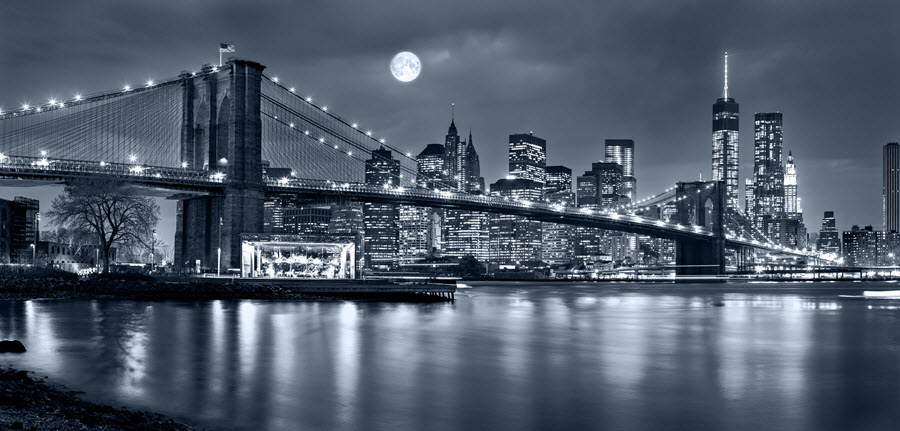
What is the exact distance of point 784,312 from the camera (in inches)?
1984

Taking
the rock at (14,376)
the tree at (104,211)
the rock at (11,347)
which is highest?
the tree at (104,211)

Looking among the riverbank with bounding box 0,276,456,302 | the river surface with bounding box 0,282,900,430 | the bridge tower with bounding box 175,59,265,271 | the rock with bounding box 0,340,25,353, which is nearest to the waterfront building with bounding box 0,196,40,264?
the bridge tower with bounding box 175,59,265,271

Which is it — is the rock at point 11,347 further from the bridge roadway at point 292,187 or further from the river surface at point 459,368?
the bridge roadway at point 292,187

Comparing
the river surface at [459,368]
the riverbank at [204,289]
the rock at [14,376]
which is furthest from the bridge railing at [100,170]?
the rock at [14,376]

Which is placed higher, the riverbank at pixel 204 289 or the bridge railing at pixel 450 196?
the bridge railing at pixel 450 196

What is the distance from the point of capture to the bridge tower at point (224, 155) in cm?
6334

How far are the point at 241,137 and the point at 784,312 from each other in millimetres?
42614

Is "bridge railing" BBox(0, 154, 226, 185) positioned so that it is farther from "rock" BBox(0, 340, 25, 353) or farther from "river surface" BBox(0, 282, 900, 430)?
"rock" BBox(0, 340, 25, 353)

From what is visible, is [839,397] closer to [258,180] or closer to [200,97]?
[258,180]

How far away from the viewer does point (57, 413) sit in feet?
41.8

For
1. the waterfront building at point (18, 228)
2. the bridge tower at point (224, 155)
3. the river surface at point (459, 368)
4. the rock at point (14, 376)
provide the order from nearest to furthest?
1. the river surface at point (459, 368)
2. the rock at point (14, 376)
3. the bridge tower at point (224, 155)
4. the waterfront building at point (18, 228)

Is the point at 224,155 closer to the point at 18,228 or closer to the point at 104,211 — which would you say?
the point at 104,211

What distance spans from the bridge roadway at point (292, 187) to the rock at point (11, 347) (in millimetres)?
36176

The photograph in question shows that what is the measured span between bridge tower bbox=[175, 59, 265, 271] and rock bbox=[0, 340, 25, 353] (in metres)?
38.7
